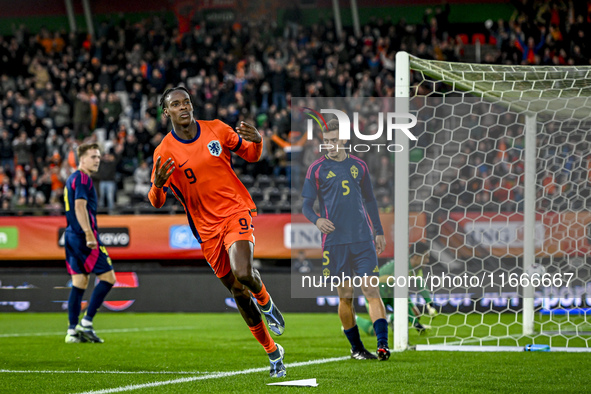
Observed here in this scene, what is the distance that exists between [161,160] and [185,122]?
0.34 m

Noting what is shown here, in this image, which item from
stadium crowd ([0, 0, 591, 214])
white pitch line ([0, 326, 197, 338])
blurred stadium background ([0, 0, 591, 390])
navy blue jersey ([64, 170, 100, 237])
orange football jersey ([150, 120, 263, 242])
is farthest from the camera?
stadium crowd ([0, 0, 591, 214])

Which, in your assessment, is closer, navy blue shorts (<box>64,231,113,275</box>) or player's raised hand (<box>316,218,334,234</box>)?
player's raised hand (<box>316,218,334,234</box>)

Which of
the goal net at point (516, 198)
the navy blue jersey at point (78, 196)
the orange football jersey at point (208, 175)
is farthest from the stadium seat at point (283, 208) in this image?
the orange football jersey at point (208, 175)

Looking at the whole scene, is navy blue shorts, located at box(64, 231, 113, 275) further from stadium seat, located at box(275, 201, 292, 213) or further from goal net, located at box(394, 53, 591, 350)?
stadium seat, located at box(275, 201, 292, 213)

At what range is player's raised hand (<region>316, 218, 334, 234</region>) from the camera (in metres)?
7.00

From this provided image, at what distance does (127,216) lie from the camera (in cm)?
1652

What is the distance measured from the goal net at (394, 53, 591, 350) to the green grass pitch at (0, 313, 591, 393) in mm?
997

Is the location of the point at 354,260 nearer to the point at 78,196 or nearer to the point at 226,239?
the point at 226,239

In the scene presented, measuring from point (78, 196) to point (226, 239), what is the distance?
12.7ft

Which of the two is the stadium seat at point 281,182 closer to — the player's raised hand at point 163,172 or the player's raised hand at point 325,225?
the player's raised hand at point 325,225

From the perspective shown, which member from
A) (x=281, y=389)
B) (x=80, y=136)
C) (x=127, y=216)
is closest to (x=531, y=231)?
(x=281, y=389)

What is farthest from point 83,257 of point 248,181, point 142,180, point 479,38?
point 479,38

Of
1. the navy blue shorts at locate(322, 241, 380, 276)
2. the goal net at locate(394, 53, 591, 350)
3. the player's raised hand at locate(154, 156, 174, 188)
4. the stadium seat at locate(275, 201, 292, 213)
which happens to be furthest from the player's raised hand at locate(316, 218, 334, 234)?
the stadium seat at locate(275, 201, 292, 213)

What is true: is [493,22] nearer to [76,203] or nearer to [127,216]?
[127,216]
